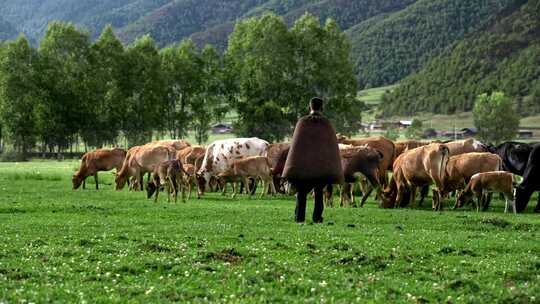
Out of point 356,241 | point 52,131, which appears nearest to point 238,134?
point 52,131

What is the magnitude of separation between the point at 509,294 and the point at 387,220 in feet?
34.8

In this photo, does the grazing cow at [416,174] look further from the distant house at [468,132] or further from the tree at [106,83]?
the distant house at [468,132]

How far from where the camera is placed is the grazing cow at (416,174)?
2742cm

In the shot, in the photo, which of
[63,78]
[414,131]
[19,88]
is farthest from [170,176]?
[414,131]

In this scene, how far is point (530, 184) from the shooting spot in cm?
2752

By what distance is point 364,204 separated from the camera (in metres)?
28.9

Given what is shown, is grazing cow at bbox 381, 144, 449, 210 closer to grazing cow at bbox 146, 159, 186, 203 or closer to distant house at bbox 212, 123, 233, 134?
grazing cow at bbox 146, 159, 186, 203

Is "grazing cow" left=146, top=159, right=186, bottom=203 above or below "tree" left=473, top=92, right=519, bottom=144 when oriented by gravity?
below

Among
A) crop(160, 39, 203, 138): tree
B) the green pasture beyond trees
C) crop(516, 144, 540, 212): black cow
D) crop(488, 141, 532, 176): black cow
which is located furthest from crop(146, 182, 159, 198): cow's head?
crop(160, 39, 203, 138): tree

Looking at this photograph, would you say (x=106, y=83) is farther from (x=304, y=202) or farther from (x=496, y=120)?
(x=496, y=120)

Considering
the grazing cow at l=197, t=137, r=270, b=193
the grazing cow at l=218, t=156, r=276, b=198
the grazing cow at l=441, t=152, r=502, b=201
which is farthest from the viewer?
the grazing cow at l=197, t=137, r=270, b=193

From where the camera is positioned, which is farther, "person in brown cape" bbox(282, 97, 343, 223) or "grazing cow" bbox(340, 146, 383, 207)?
"grazing cow" bbox(340, 146, 383, 207)

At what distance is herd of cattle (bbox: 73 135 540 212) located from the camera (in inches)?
1063

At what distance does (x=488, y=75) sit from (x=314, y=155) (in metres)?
173
